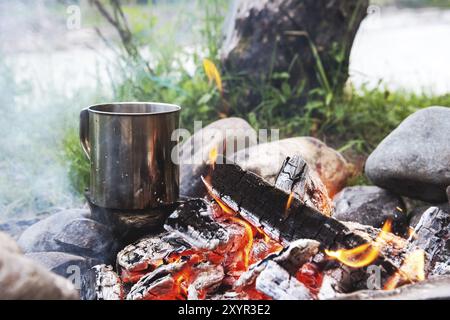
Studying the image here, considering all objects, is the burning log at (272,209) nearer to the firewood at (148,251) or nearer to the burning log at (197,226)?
the burning log at (197,226)

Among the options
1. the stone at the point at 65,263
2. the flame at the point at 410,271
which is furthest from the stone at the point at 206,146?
the flame at the point at 410,271

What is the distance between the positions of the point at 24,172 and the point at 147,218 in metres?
1.99

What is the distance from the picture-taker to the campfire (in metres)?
1.91

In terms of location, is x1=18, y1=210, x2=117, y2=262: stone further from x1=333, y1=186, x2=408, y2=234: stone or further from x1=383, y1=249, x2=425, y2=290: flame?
x1=333, y1=186, x2=408, y2=234: stone

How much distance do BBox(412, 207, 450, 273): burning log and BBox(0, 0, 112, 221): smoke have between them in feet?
7.04

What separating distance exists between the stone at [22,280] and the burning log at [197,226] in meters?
0.66

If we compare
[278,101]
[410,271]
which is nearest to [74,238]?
[410,271]

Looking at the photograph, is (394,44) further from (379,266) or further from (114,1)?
(379,266)

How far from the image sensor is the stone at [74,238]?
2400 mm

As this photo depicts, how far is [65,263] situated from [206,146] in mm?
1394

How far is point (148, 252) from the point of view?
7.19ft

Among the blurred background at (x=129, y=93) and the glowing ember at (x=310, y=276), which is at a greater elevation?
the blurred background at (x=129, y=93)

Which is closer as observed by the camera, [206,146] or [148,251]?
[148,251]

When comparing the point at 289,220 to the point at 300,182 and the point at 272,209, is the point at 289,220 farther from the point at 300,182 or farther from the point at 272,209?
the point at 300,182
